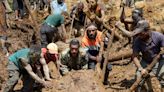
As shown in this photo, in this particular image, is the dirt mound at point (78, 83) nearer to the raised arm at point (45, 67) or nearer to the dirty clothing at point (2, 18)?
the raised arm at point (45, 67)

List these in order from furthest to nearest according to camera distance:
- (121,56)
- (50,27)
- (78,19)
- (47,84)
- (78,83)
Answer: (78,19) < (50,27) < (121,56) < (47,84) < (78,83)

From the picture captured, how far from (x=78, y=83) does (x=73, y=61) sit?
0.69m

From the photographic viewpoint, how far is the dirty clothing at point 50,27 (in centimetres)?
1234

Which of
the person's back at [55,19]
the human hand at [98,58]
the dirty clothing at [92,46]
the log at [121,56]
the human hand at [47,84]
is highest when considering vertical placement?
the person's back at [55,19]

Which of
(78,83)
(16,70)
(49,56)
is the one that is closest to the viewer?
(78,83)

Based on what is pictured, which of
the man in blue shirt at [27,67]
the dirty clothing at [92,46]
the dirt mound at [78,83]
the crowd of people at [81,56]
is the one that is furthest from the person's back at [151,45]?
the man in blue shirt at [27,67]

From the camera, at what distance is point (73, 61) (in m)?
9.38

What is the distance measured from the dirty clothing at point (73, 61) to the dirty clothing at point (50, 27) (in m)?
2.91

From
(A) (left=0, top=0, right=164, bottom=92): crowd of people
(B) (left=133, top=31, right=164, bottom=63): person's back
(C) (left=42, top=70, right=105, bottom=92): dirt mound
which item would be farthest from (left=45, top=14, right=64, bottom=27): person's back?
(B) (left=133, top=31, right=164, bottom=63): person's back

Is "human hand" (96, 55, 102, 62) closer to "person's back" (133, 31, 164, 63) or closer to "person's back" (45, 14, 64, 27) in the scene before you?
"person's back" (133, 31, 164, 63)

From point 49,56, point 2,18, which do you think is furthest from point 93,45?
point 2,18

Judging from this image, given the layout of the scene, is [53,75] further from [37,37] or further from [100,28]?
[37,37]

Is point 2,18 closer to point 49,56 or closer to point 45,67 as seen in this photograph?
point 49,56

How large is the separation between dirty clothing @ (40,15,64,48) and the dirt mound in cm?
337
